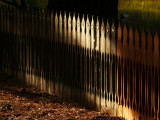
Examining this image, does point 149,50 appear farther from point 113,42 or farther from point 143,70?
point 113,42

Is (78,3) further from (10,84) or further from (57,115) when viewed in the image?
(57,115)

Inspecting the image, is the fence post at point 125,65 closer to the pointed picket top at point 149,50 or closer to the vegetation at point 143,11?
the pointed picket top at point 149,50

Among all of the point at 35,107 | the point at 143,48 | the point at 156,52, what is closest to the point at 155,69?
the point at 156,52

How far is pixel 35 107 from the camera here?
7.82m

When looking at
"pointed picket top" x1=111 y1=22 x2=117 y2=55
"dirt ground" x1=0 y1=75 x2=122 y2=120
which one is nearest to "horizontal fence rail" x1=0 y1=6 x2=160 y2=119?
"pointed picket top" x1=111 y1=22 x2=117 y2=55

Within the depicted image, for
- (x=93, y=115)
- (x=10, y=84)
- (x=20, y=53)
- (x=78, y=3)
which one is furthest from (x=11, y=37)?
(x=93, y=115)

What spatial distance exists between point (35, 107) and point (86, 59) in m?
1.29

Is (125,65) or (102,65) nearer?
(125,65)

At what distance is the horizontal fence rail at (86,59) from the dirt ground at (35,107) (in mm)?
238

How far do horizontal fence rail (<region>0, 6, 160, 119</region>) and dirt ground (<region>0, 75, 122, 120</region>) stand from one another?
0.24 m

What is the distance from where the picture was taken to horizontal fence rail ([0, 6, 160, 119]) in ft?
21.1

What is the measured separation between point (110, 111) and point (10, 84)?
10.4 ft

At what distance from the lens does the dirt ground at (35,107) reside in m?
7.27

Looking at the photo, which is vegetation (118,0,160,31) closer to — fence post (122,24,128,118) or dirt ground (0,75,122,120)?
dirt ground (0,75,122,120)
